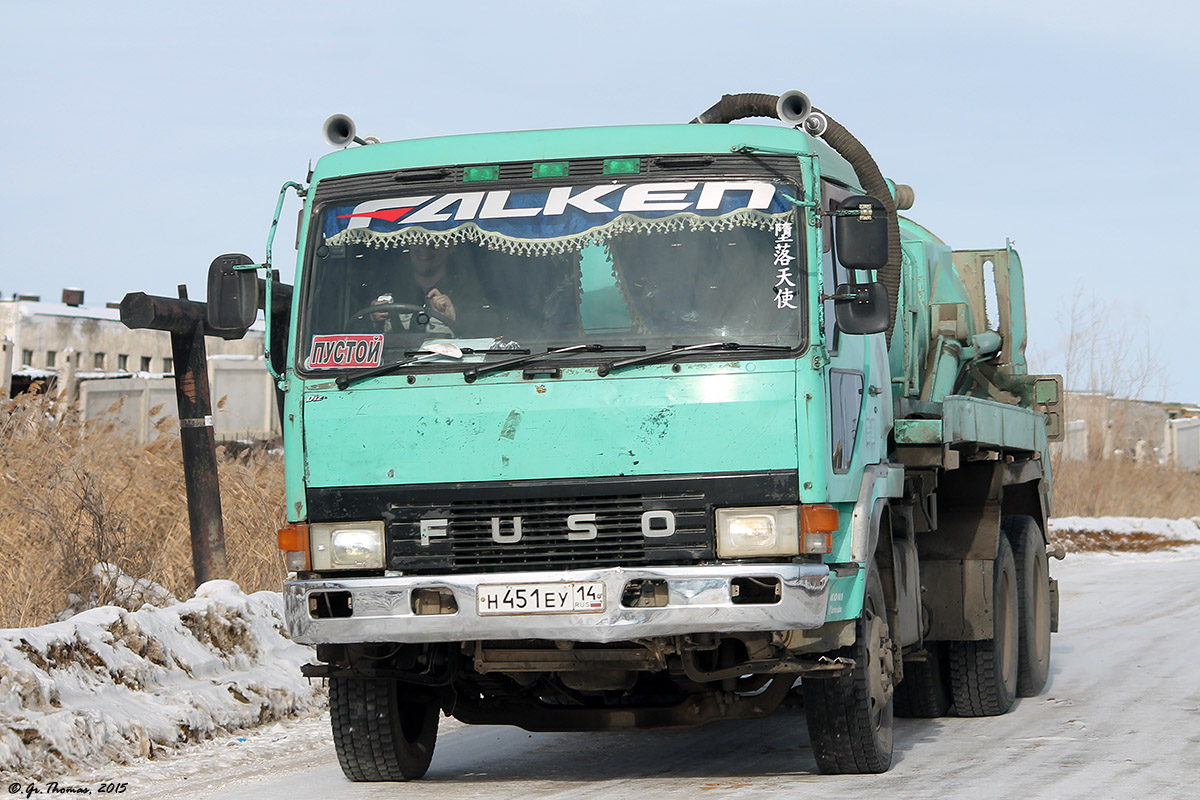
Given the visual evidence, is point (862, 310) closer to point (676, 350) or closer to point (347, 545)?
point (676, 350)

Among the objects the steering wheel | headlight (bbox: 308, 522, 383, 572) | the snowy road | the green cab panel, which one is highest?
the steering wheel

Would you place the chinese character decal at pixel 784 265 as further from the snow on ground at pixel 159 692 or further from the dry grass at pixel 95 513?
the dry grass at pixel 95 513

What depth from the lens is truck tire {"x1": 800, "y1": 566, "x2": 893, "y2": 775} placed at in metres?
6.49

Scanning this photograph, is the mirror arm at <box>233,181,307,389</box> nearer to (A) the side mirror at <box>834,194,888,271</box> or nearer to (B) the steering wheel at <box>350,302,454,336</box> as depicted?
(B) the steering wheel at <box>350,302,454,336</box>

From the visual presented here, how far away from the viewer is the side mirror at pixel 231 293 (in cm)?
656

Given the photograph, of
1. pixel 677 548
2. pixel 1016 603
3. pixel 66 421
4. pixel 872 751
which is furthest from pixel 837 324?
pixel 66 421

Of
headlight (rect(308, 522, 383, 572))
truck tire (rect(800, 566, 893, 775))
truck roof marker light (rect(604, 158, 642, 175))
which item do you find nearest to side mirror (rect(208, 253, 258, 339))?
headlight (rect(308, 522, 383, 572))

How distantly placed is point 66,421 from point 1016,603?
23.4ft

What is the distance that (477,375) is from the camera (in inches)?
240

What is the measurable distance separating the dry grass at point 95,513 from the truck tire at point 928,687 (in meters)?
4.52

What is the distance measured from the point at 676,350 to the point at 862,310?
79cm

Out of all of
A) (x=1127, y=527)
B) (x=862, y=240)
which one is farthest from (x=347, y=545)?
(x=1127, y=527)

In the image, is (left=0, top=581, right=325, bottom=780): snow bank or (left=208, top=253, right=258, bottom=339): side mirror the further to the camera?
(left=0, top=581, right=325, bottom=780): snow bank

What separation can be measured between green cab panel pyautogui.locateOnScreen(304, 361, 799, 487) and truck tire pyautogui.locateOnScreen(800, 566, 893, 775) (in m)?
1.07
